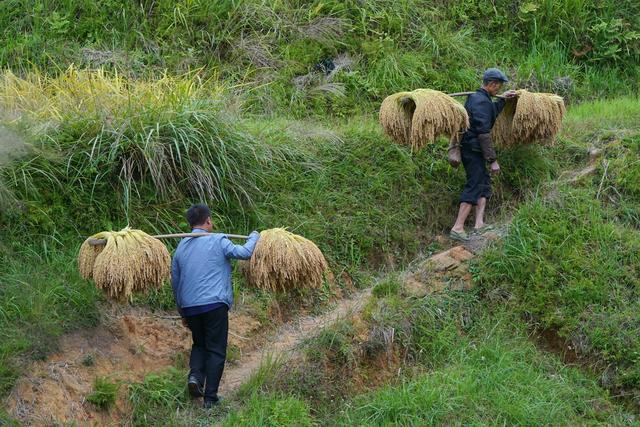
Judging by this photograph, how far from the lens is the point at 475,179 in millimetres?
9578

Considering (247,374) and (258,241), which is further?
(247,374)

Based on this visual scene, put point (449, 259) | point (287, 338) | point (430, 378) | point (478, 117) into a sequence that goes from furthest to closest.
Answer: point (478, 117), point (449, 259), point (287, 338), point (430, 378)

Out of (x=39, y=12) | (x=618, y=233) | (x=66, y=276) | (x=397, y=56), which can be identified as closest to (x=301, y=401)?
(x=66, y=276)

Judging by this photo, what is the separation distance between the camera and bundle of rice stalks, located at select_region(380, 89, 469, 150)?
359 inches

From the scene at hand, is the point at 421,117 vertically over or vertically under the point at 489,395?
over

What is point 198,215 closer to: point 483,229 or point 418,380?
point 418,380

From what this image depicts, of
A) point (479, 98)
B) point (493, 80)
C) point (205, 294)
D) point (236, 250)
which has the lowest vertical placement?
point (205, 294)

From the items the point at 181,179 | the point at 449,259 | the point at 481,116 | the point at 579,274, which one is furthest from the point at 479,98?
the point at 181,179

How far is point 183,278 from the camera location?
6.96 meters

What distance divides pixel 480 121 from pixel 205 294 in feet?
12.0

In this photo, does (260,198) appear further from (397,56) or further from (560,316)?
(397,56)

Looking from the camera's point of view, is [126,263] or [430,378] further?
[430,378]

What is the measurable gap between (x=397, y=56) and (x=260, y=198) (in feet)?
12.6

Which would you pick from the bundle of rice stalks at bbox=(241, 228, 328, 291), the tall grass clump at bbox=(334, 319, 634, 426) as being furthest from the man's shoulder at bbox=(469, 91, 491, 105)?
the bundle of rice stalks at bbox=(241, 228, 328, 291)
